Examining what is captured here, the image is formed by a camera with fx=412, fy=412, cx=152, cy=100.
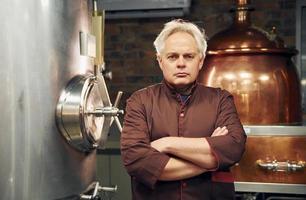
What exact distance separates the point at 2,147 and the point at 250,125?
106 cm

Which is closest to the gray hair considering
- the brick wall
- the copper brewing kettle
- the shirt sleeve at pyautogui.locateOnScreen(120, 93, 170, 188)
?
the shirt sleeve at pyautogui.locateOnScreen(120, 93, 170, 188)

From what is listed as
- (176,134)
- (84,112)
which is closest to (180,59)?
(176,134)

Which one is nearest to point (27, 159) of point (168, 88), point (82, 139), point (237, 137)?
point (82, 139)

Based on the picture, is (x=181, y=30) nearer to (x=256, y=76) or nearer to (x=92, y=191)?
(x=256, y=76)

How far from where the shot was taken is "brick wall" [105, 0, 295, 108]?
9.46 ft

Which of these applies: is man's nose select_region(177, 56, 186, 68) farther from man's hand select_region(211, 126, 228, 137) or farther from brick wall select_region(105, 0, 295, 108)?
brick wall select_region(105, 0, 295, 108)

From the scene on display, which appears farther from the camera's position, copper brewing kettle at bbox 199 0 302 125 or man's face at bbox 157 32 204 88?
copper brewing kettle at bbox 199 0 302 125

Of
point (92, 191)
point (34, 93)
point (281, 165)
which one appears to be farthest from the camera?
point (281, 165)

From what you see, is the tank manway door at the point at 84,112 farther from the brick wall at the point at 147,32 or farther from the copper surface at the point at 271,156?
the brick wall at the point at 147,32

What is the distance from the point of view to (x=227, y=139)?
4.46 feet

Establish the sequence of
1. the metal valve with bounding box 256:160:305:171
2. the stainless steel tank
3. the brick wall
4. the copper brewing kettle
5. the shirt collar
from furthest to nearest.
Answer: the brick wall < the copper brewing kettle < the metal valve with bounding box 256:160:305:171 < the shirt collar < the stainless steel tank

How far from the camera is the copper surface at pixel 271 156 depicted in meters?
1.73

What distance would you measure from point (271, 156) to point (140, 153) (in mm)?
689

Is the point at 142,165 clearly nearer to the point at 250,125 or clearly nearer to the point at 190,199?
the point at 190,199
